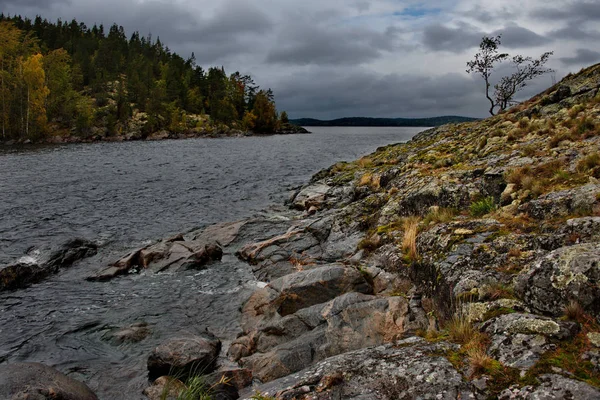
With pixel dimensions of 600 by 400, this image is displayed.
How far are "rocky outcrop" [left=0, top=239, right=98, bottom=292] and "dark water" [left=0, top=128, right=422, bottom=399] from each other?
0.55 m

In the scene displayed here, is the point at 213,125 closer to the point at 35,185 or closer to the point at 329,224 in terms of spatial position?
the point at 35,185

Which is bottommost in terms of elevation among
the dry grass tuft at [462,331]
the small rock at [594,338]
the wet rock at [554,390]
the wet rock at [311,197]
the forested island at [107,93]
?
the wet rock at [311,197]

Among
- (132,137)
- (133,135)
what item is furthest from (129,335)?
(133,135)

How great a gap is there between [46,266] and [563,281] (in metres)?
19.0

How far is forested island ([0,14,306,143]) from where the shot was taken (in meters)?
78.3

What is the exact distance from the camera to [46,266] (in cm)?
1669

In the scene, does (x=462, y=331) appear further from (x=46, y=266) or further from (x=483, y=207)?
(x=46, y=266)

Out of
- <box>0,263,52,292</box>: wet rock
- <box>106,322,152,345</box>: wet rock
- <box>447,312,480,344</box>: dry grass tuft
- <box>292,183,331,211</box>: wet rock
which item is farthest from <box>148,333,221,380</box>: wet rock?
<box>292,183,331,211</box>: wet rock

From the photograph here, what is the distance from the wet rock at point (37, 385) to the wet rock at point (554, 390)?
7.96 meters

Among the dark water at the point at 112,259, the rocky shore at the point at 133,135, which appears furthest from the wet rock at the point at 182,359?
the rocky shore at the point at 133,135

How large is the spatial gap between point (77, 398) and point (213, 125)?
129 meters

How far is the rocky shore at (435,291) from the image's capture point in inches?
204

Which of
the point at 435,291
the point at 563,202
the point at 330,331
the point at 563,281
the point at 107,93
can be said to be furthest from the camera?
the point at 107,93

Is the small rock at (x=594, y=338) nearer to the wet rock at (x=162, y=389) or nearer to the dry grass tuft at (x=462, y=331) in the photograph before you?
the dry grass tuft at (x=462, y=331)
